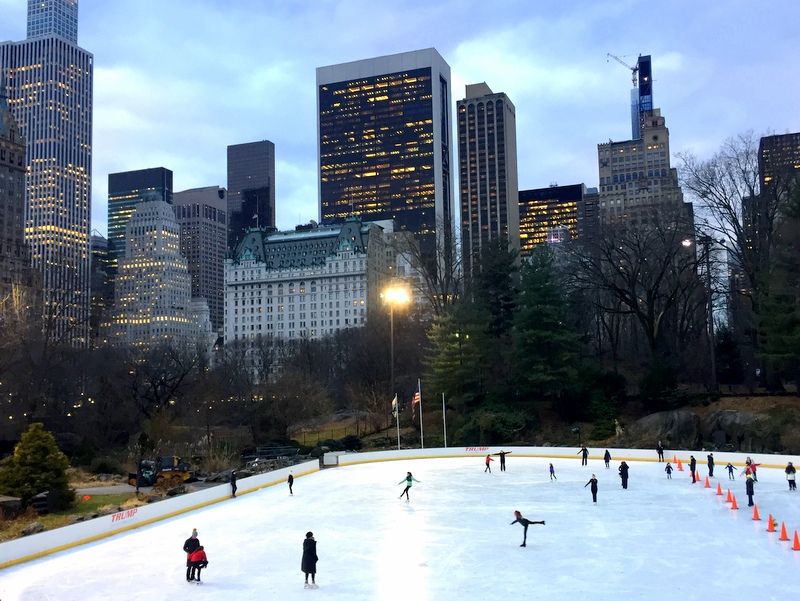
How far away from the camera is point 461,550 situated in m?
19.3

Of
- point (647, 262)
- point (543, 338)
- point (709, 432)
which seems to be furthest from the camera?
point (647, 262)

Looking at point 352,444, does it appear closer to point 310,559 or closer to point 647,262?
point 647,262

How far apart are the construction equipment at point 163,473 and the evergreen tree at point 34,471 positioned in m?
5.54

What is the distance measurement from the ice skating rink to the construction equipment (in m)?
5.89

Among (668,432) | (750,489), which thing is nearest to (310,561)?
(750,489)

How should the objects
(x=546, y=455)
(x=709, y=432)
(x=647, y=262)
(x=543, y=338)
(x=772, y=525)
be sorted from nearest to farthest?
(x=772, y=525) → (x=546, y=455) → (x=709, y=432) → (x=543, y=338) → (x=647, y=262)

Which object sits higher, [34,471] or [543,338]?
[543,338]

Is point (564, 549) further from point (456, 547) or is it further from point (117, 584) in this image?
point (117, 584)

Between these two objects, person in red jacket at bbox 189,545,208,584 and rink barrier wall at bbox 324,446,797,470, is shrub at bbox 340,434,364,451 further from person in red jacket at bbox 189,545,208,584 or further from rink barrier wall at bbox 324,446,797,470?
person in red jacket at bbox 189,545,208,584

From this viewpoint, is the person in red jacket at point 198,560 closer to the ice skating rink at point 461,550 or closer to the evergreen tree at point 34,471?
the ice skating rink at point 461,550

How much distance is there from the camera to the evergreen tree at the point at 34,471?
2897cm

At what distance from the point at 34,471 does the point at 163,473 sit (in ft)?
25.3

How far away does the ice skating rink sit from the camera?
15711 millimetres

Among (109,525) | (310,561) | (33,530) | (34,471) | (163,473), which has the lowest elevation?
(163,473)
